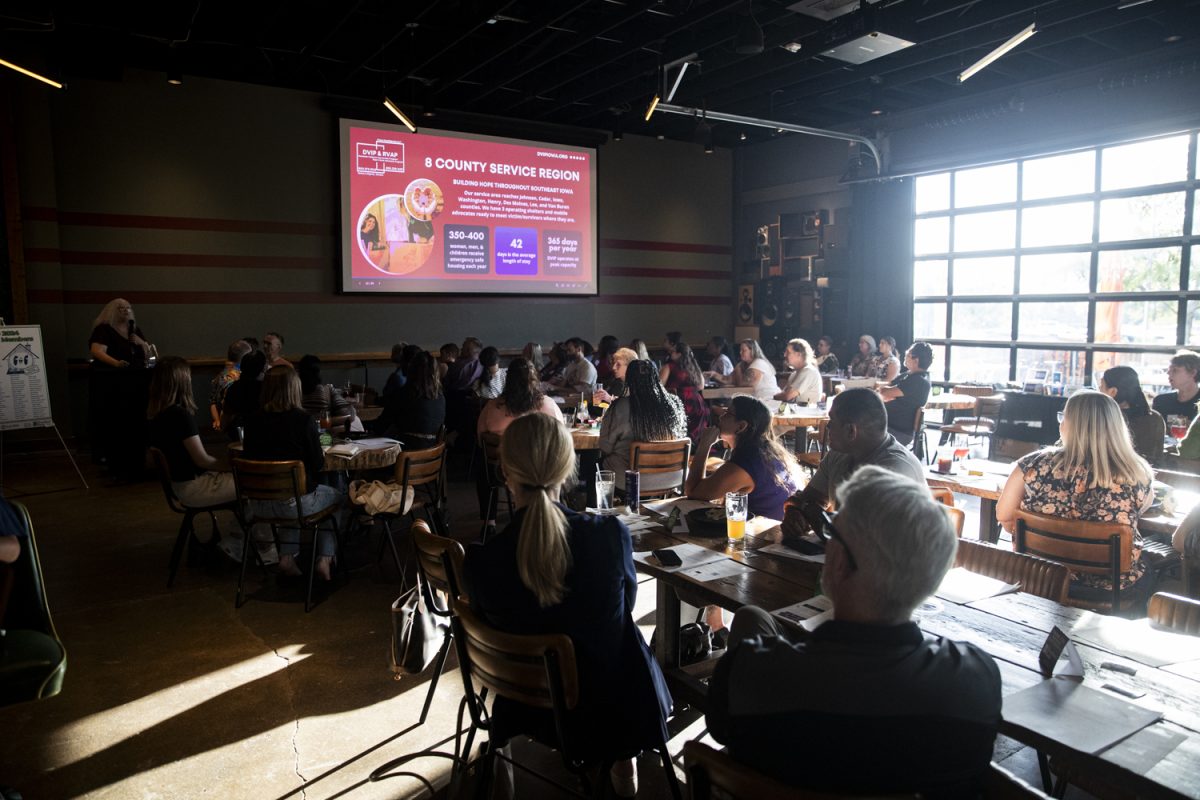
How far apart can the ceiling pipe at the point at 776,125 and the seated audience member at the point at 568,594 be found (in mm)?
5483

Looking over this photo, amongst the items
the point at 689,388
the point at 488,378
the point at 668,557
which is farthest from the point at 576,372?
the point at 668,557

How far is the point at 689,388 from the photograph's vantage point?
6.49 m

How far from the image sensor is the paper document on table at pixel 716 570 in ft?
8.14

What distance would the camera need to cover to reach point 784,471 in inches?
142

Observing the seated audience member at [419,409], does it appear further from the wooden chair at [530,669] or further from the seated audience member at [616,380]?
the wooden chair at [530,669]

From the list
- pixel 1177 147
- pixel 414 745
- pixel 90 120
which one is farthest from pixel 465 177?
pixel 414 745

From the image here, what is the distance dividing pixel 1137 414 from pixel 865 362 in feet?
16.5

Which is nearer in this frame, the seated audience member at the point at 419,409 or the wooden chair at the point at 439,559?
the wooden chair at the point at 439,559

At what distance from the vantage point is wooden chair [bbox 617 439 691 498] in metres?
4.67

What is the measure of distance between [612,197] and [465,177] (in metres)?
2.39

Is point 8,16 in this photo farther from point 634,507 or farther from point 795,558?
point 795,558

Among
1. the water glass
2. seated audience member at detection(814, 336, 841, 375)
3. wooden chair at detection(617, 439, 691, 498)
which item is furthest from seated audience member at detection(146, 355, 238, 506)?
seated audience member at detection(814, 336, 841, 375)

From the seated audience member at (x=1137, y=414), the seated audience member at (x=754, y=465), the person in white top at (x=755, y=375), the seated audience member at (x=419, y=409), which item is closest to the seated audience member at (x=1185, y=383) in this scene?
the seated audience member at (x=1137, y=414)

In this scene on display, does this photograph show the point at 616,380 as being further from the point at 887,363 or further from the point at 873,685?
the point at 873,685
